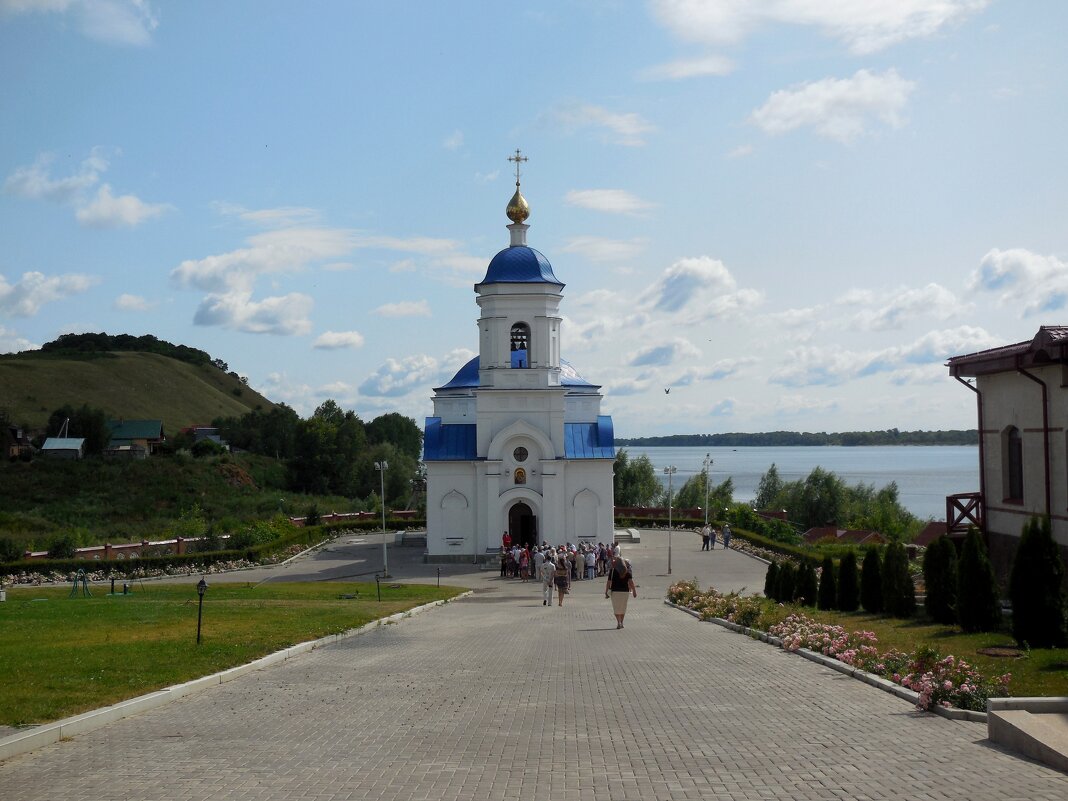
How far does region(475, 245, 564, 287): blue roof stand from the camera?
43188 mm

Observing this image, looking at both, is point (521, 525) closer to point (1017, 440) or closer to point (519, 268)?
point (519, 268)

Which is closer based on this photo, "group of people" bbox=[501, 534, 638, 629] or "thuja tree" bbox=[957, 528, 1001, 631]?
"thuja tree" bbox=[957, 528, 1001, 631]

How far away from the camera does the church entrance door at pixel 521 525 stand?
42.3 m

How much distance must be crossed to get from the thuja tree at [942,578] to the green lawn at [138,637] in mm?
10203

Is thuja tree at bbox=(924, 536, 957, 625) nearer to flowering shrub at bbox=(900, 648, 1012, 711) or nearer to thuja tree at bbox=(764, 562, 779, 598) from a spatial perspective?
flowering shrub at bbox=(900, 648, 1012, 711)

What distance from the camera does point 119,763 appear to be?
859 cm

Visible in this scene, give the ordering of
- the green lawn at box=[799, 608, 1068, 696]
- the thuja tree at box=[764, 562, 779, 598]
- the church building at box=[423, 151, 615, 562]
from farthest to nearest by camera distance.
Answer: the church building at box=[423, 151, 615, 562], the thuja tree at box=[764, 562, 779, 598], the green lawn at box=[799, 608, 1068, 696]

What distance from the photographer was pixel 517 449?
4206cm

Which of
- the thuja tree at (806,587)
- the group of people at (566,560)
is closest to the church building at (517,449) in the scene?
the group of people at (566,560)

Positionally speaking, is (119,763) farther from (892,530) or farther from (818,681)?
(892,530)

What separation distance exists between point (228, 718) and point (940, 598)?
12.5m

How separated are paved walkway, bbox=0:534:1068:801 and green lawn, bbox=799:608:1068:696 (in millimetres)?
1809

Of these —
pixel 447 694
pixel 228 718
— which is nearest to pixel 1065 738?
pixel 447 694

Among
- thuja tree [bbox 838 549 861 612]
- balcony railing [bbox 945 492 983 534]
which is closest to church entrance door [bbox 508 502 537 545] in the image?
balcony railing [bbox 945 492 983 534]
